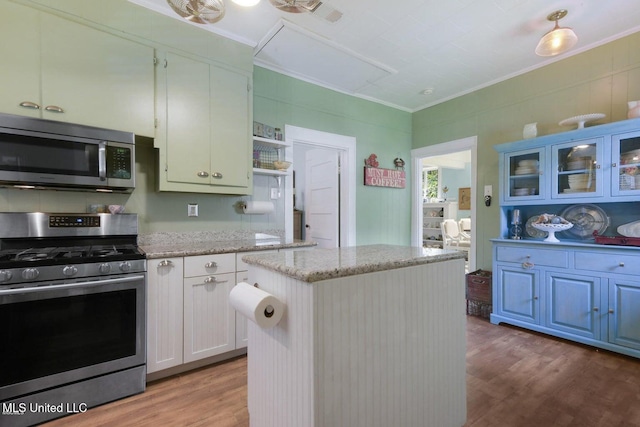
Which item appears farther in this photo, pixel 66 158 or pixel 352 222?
pixel 352 222

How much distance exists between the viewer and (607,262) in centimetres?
238

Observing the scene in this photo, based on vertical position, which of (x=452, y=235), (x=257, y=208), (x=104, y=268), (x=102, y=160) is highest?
(x=102, y=160)

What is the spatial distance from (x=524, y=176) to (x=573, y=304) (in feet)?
4.13

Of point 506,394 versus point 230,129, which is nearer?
point 506,394

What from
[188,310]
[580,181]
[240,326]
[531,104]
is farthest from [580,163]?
[188,310]

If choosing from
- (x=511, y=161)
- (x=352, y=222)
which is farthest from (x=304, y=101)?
(x=511, y=161)

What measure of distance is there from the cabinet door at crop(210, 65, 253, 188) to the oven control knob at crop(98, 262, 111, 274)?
977mm

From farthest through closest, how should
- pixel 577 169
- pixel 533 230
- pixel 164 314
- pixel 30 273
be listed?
pixel 533 230, pixel 577 169, pixel 164 314, pixel 30 273

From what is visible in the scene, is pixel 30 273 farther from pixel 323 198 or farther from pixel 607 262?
pixel 607 262

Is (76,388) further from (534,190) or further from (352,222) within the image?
(534,190)

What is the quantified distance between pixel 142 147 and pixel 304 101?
1747 mm

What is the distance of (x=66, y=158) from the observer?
6.27 feet

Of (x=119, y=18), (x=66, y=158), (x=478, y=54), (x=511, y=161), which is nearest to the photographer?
(x=66, y=158)

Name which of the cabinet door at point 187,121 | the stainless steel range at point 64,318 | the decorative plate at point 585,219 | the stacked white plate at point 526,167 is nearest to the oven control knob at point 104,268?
the stainless steel range at point 64,318
